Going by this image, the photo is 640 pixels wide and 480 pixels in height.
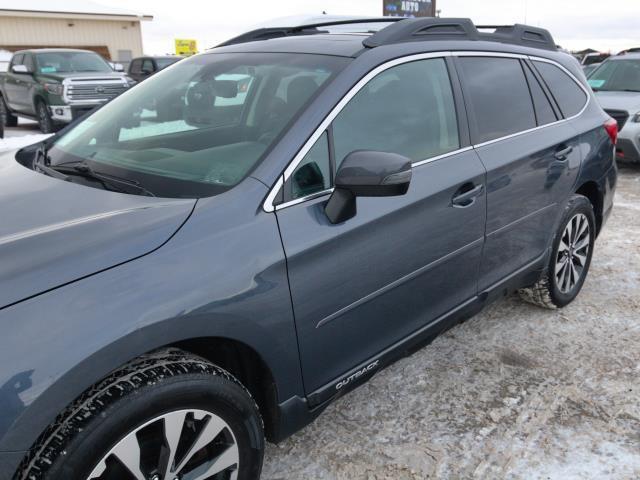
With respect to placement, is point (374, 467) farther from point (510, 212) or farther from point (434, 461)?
point (510, 212)

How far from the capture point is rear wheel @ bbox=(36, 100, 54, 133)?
11.8 metres

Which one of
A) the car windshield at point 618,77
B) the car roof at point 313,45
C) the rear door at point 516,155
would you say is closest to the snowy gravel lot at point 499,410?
the rear door at point 516,155

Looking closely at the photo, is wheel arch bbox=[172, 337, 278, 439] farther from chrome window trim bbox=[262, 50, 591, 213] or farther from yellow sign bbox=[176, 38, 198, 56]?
yellow sign bbox=[176, 38, 198, 56]

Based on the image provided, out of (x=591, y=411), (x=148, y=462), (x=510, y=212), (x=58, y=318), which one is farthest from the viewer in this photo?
(x=510, y=212)

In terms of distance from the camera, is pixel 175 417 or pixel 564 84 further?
pixel 564 84

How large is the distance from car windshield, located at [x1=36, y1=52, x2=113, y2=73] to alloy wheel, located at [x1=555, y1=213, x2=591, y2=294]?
11514mm

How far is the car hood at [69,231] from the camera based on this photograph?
157cm

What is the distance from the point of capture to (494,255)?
2967 millimetres

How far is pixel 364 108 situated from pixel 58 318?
1.42 m

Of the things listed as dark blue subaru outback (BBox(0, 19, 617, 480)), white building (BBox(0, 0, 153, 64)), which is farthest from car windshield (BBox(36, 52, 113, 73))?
white building (BBox(0, 0, 153, 64))

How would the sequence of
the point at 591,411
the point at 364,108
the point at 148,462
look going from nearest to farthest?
1. the point at 148,462
2. the point at 364,108
3. the point at 591,411

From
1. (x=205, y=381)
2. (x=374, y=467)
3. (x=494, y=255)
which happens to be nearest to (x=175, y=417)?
(x=205, y=381)

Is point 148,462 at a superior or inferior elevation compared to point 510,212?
inferior

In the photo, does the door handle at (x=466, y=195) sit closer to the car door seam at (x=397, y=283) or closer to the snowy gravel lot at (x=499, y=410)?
the car door seam at (x=397, y=283)
